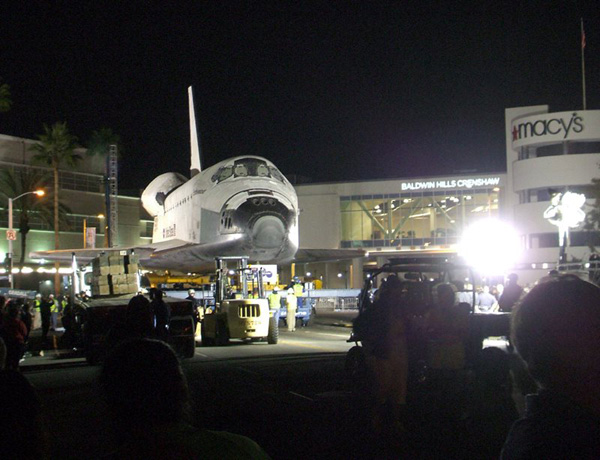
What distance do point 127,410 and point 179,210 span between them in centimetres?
2533

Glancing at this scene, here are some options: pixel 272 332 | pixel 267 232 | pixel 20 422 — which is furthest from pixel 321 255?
pixel 20 422

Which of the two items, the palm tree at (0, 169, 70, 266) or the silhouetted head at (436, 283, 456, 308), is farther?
the palm tree at (0, 169, 70, 266)

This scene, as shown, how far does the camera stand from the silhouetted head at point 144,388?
2.41 metres

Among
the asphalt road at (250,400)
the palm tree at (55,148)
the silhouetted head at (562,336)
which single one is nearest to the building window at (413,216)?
the palm tree at (55,148)

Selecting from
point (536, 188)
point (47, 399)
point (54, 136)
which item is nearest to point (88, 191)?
point (54, 136)

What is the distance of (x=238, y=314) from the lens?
21.9 metres

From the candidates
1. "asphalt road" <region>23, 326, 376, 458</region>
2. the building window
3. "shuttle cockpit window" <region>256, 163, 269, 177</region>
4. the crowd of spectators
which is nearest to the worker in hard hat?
"shuttle cockpit window" <region>256, 163, 269, 177</region>

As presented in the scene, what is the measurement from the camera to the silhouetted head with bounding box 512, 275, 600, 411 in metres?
2.17

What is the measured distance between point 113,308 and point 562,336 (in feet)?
52.9

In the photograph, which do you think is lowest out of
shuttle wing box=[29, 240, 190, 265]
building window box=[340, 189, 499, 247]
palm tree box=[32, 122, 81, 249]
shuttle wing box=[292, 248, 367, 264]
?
shuttle wing box=[292, 248, 367, 264]

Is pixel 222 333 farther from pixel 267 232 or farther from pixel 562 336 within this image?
pixel 562 336

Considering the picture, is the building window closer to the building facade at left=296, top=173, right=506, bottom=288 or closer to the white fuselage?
the building facade at left=296, top=173, right=506, bottom=288

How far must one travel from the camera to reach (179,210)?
27.5 metres

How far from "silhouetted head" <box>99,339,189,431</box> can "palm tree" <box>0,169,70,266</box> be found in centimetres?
5225
